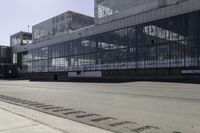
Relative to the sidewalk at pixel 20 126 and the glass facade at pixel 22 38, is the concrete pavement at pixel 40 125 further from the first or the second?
the glass facade at pixel 22 38

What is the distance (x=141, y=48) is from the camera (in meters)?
55.6

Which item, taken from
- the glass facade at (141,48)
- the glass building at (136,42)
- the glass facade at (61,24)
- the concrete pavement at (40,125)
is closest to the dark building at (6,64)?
the glass facade at (61,24)

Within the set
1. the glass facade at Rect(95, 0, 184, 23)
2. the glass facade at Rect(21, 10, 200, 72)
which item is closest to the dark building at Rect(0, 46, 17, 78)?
the glass facade at Rect(21, 10, 200, 72)

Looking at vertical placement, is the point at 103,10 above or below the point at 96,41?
above

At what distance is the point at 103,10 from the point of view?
66.1 m

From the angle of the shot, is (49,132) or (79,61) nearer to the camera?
(49,132)

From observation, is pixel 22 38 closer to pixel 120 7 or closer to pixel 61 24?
pixel 61 24

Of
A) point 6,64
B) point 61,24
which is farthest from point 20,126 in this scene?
point 6,64

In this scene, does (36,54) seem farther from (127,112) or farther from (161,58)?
(127,112)

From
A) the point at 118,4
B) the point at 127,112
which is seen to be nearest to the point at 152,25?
the point at 118,4

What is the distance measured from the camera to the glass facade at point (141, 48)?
47.7 meters

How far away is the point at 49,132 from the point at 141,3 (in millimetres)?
53355

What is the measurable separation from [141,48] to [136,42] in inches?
→ 77.2

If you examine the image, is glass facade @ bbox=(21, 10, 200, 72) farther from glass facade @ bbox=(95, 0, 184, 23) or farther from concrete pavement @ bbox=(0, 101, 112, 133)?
concrete pavement @ bbox=(0, 101, 112, 133)
